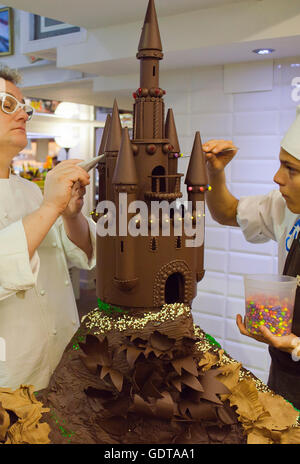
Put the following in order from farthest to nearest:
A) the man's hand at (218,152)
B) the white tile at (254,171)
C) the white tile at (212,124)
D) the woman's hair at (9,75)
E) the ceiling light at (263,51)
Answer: the white tile at (212,124) < the white tile at (254,171) < the ceiling light at (263,51) < the man's hand at (218,152) < the woman's hair at (9,75)


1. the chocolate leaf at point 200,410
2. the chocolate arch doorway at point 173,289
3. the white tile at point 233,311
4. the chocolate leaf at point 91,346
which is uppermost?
the chocolate arch doorway at point 173,289

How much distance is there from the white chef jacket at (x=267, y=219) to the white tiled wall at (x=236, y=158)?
1.00 metres

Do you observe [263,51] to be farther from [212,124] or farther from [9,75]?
[9,75]

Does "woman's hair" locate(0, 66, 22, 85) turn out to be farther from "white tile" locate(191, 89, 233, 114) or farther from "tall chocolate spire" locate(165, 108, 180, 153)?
"white tile" locate(191, 89, 233, 114)

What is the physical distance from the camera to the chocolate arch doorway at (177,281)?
1.29m

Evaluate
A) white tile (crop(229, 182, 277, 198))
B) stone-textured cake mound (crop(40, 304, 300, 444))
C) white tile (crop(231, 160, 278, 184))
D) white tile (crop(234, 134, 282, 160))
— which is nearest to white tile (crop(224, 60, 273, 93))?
white tile (crop(234, 134, 282, 160))

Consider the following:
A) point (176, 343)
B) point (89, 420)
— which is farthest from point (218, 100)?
point (89, 420)

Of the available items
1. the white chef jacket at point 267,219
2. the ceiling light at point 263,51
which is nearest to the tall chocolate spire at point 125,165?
the white chef jacket at point 267,219

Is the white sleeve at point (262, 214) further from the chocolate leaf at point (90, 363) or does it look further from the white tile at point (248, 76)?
the white tile at point (248, 76)

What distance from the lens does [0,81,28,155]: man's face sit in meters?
1.45

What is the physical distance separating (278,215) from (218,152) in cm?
43

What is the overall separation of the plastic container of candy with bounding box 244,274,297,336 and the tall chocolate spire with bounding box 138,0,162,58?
0.72m
